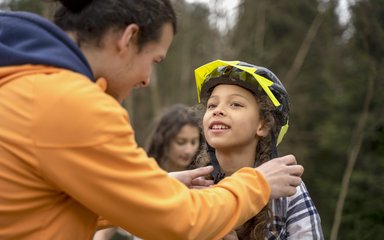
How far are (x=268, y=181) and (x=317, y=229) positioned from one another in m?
0.69

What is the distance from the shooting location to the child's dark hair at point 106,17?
2.04m

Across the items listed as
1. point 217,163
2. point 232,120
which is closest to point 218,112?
point 232,120

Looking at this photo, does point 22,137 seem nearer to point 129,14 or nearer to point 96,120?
point 96,120

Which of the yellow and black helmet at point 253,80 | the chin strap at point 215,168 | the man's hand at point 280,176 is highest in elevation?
the yellow and black helmet at point 253,80

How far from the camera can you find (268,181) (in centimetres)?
224

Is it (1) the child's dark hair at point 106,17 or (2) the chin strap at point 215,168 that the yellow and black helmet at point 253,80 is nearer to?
(2) the chin strap at point 215,168

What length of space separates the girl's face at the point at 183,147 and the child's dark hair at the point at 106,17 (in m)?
3.18

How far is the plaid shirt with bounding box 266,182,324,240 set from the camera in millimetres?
2764

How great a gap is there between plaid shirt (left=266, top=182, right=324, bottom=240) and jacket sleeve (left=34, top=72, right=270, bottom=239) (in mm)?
856

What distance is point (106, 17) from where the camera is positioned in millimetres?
2033

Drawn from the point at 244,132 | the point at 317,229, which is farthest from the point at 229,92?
the point at 317,229

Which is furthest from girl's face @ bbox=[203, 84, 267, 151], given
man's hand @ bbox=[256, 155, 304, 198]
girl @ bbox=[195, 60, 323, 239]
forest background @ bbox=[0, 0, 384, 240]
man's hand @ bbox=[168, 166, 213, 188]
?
forest background @ bbox=[0, 0, 384, 240]

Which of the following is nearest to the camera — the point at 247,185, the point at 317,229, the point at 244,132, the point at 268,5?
the point at 247,185

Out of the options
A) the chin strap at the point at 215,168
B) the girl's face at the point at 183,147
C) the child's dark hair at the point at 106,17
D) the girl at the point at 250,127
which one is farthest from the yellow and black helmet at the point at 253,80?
the girl's face at the point at 183,147
